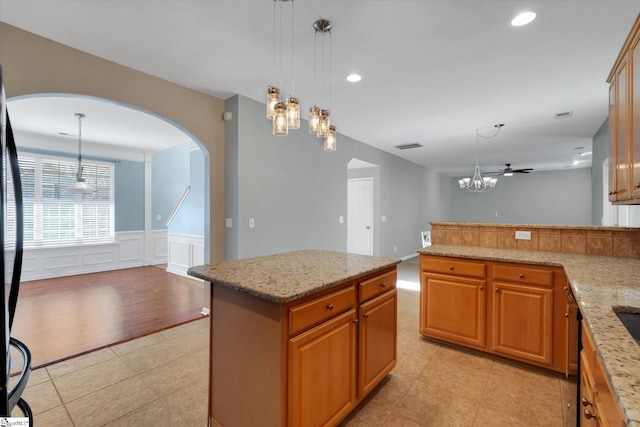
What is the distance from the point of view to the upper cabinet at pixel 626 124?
155cm

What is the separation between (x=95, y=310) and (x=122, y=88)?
2777 mm

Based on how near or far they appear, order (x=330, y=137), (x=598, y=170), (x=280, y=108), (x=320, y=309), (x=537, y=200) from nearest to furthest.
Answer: (x=320, y=309) → (x=280, y=108) → (x=330, y=137) → (x=598, y=170) → (x=537, y=200)

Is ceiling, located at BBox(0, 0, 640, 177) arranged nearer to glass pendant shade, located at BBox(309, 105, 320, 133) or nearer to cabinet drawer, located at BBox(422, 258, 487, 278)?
glass pendant shade, located at BBox(309, 105, 320, 133)

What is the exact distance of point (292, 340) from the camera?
4.50 feet

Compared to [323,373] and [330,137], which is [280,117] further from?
[323,373]

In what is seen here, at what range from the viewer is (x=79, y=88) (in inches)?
99.4

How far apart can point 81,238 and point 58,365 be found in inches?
176

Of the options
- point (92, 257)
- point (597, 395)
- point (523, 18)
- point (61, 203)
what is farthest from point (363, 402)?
point (61, 203)

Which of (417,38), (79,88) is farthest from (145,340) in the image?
(417,38)

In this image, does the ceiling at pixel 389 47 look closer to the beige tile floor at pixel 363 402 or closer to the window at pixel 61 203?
the beige tile floor at pixel 363 402

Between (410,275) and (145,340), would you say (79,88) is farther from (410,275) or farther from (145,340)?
(410,275)

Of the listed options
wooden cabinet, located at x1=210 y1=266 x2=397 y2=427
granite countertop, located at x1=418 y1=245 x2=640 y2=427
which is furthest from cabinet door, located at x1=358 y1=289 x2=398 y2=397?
granite countertop, located at x1=418 y1=245 x2=640 y2=427

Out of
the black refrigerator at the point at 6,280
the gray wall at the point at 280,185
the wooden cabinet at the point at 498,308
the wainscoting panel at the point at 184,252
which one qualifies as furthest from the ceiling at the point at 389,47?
the wainscoting panel at the point at 184,252

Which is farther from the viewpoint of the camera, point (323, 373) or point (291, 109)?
point (291, 109)
